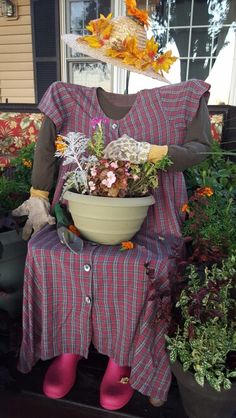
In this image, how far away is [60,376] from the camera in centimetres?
117

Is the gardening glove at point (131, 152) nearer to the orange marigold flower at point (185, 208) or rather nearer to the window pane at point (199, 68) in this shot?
the orange marigold flower at point (185, 208)

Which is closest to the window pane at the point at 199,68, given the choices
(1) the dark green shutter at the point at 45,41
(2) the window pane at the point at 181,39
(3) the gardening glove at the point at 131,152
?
(2) the window pane at the point at 181,39

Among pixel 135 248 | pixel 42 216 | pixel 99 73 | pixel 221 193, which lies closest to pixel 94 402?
pixel 135 248

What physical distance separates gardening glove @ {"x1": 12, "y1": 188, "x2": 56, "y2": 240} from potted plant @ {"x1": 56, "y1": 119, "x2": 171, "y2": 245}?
199 millimetres

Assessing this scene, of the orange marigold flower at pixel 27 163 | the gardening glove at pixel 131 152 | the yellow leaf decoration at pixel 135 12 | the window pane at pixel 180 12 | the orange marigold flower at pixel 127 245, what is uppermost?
the window pane at pixel 180 12

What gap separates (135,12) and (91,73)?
2.19 metres

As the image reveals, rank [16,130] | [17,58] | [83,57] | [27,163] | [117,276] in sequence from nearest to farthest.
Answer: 1. [117,276]
2. [27,163]
3. [16,130]
4. [83,57]
5. [17,58]

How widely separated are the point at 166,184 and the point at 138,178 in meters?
0.25

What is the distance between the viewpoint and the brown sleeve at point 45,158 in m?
1.22

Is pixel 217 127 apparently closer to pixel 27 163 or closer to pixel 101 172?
pixel 27 163

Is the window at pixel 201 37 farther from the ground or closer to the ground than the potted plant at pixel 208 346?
farther from the ground

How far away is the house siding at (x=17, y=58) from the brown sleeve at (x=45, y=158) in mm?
2589

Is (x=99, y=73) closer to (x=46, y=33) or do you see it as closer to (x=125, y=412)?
(x=46, y=33)

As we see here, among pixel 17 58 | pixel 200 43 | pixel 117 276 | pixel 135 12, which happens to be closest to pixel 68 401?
pixel 117 276
